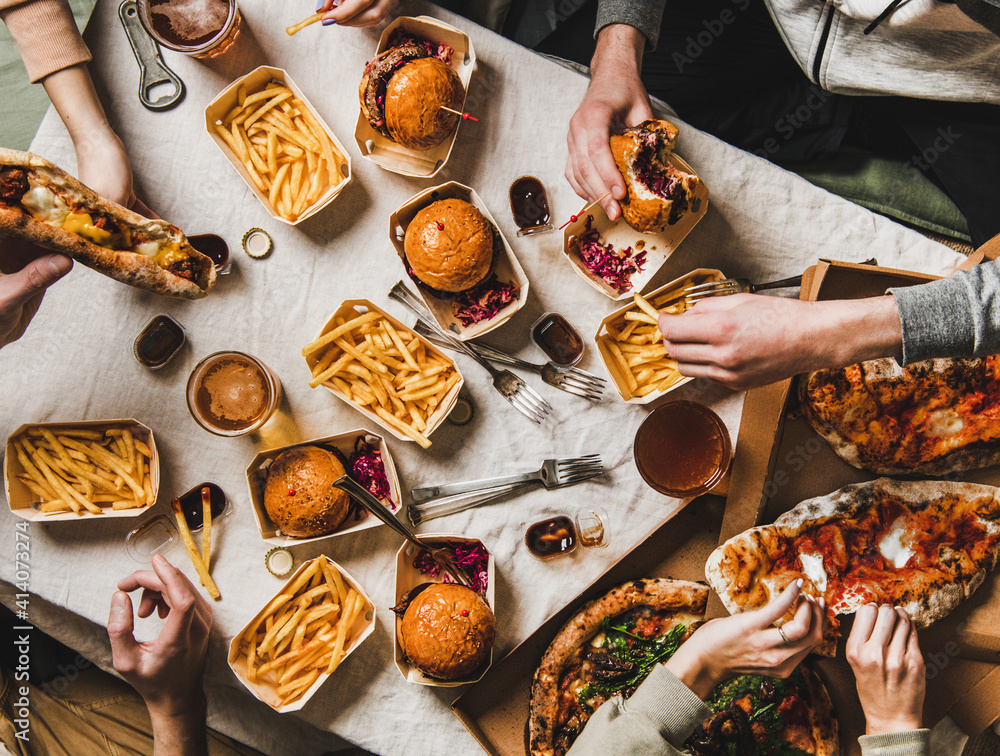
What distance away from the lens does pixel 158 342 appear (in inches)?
107

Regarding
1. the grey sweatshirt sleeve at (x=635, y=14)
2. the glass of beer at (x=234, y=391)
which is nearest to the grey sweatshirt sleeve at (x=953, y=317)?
the grey sweatshirt sleeve at (x=635, y=14)

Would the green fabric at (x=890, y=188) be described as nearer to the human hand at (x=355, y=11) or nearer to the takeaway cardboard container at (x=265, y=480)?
the human hand at (x=355, y=11)

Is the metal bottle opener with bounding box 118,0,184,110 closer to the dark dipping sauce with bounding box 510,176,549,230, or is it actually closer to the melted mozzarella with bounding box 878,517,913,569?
the dark dipping sauce with bounding box 510,176,549,230

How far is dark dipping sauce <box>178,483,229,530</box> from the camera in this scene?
8.87 ft

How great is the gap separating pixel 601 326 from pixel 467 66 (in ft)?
4.13

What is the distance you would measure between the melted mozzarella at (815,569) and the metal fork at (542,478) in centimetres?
91

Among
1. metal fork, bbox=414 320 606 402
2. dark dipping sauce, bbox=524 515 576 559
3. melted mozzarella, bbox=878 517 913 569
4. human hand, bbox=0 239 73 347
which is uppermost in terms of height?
human hand, bbox=0 239 73 347

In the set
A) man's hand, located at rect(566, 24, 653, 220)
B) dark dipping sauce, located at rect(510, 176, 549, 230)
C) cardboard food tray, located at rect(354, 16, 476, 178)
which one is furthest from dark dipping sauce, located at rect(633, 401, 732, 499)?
cardboard food tray, located at rect(354, 16, 476, 178)

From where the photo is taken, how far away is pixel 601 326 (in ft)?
8.34

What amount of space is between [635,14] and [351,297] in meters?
1.72

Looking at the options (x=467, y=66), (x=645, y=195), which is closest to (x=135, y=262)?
Answer: (x=467, y=66)

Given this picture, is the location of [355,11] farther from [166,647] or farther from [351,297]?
[166,647]

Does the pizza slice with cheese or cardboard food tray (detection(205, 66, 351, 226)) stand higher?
cardboard food tray (detection(205, 66, 351, 226))

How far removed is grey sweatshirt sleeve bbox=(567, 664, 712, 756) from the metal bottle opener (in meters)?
3.14
